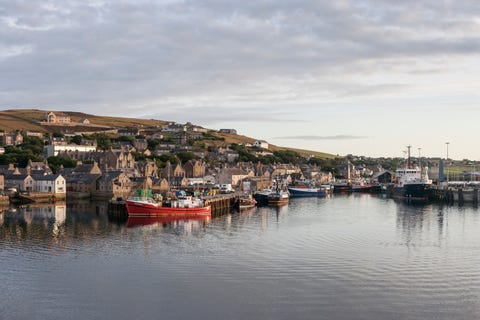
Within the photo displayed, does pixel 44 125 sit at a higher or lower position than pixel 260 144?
higher

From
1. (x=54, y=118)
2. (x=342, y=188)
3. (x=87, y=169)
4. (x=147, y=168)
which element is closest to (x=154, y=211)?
(x=87, y=169)

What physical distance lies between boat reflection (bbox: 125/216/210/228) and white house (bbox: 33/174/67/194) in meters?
26.3

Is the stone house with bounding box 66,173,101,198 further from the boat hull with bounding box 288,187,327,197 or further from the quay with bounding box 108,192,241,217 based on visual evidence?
the boat hull with bounding box 288,187,327,197

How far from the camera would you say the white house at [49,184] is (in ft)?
249

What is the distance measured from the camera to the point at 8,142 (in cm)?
12025

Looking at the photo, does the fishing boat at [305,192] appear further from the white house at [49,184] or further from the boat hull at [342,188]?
the white house at [49,184]

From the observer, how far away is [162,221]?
5175cm

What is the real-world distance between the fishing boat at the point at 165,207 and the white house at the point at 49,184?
21622 millimetres

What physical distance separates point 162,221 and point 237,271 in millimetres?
23858

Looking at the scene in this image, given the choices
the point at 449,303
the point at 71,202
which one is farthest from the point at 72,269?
Result: the point at 71,202

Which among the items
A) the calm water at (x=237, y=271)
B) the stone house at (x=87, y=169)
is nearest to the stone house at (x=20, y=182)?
the stone house at (x=87, y=169)

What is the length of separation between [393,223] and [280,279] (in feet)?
90.7

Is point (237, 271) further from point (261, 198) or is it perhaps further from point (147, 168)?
point (147, 168)

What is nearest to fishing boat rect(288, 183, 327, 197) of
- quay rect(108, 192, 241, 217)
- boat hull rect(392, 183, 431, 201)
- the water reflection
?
boat hull rect(392, 183, 431, 201)
